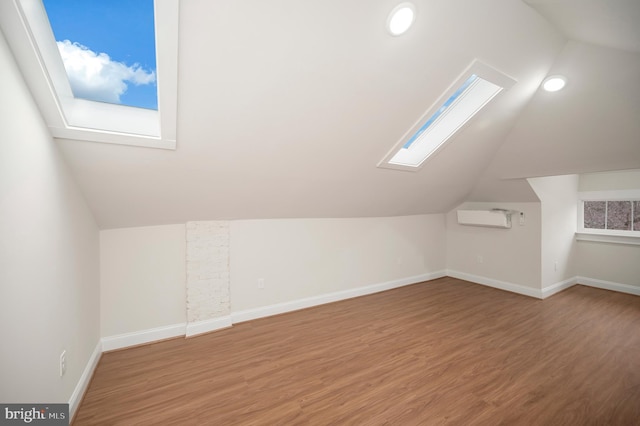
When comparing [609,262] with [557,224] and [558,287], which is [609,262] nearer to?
[558,287]

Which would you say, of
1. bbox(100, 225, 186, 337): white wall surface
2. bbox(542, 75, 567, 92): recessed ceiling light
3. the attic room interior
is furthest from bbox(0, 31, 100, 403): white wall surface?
bbox(542, 75, 567, 92): recessed ceiling light

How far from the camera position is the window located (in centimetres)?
409

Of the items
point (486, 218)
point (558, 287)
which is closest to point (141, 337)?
point (486, 218)

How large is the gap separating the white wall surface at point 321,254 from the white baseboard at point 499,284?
0.47 meters

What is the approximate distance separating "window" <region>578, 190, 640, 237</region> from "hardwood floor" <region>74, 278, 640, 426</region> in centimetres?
151

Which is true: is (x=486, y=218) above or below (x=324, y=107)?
below

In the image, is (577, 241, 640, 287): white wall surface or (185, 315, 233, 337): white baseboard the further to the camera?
(577, 241, 640, 287): white wall surface

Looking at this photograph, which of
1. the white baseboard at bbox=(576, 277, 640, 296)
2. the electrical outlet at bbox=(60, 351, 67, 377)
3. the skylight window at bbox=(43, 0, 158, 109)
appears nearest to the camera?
the skylight window at bbox=(43, 0, 158, 109)

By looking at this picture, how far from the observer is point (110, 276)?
254 centimetres

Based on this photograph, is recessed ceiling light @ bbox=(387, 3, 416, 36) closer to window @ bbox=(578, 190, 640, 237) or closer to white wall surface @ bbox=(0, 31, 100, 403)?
white wall surface @ bbox=(0, 31, 100, 403)

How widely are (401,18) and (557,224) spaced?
435cm

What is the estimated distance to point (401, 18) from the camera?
1585 mm

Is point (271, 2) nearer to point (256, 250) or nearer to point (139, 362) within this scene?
point (256, 250)

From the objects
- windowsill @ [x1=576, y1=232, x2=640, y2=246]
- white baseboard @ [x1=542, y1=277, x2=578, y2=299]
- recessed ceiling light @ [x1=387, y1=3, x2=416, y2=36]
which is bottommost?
white baseboard @ [x1=542, y1=277, x2=578, y2=299]
